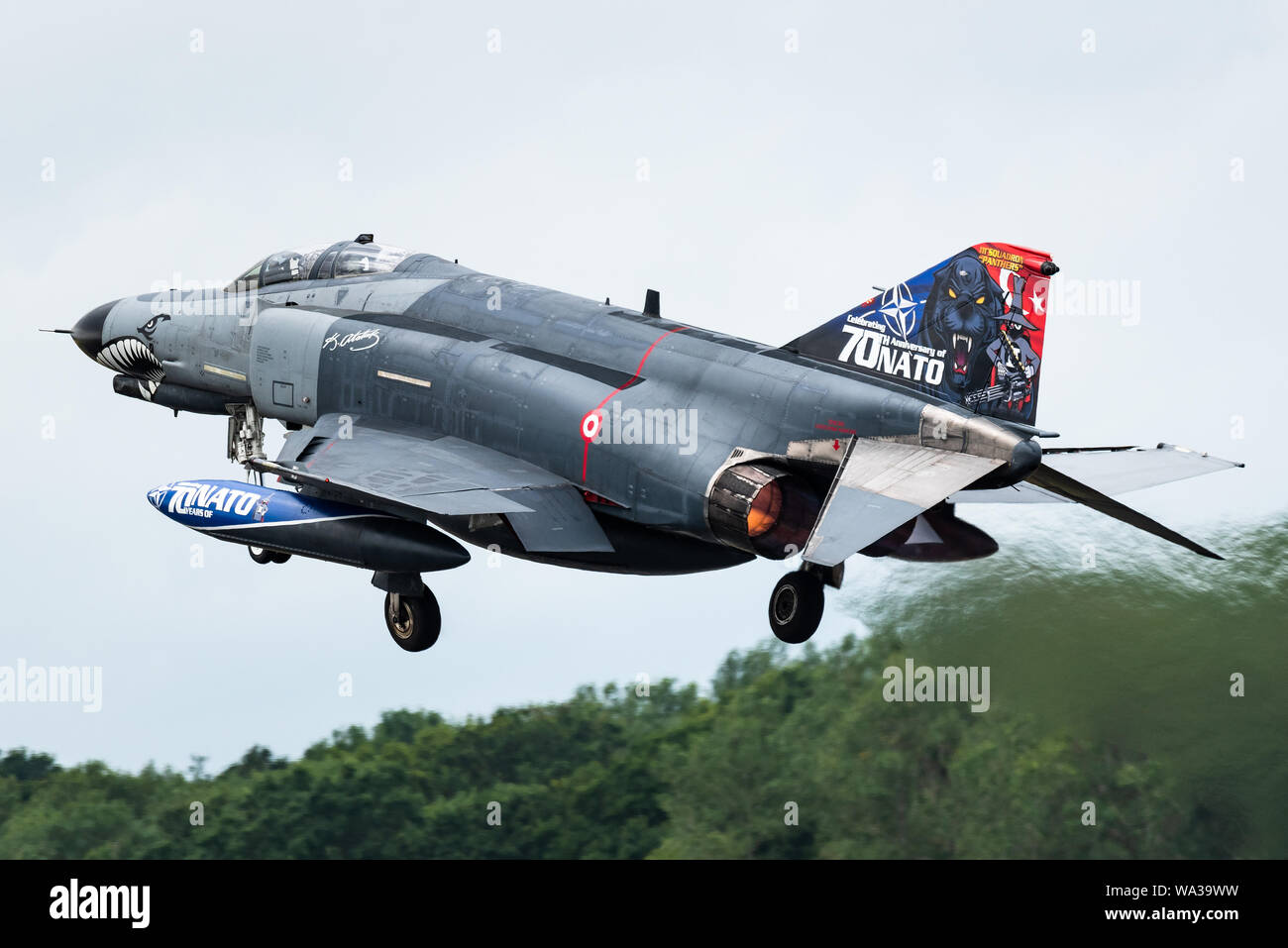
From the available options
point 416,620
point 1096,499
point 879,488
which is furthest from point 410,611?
point 1096,499

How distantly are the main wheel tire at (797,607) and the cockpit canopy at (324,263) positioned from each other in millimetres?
7477

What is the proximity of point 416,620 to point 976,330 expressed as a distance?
22.9ft

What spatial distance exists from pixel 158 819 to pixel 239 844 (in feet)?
6.20

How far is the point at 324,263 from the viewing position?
24234 millimetres

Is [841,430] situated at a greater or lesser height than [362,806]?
greater

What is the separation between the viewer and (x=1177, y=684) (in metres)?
27.1

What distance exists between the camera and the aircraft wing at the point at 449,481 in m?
19.7

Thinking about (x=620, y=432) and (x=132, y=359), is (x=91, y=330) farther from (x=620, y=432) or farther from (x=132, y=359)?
(x=620, y=432)

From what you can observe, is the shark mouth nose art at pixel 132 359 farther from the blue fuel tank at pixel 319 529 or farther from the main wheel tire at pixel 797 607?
the main wheel tire at pixel 797 607

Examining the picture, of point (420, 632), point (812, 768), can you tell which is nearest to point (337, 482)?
point (420, 632)

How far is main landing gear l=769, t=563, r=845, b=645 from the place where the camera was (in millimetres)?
18453
